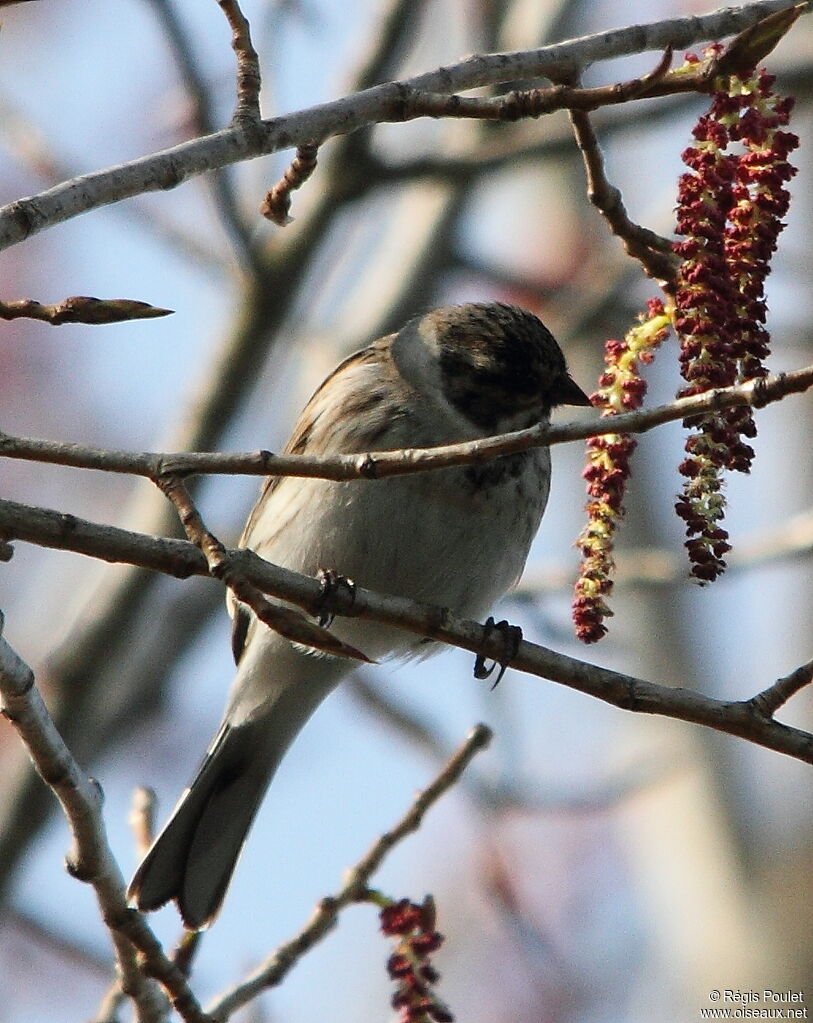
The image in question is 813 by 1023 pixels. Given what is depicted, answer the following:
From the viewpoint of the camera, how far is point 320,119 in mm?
2109

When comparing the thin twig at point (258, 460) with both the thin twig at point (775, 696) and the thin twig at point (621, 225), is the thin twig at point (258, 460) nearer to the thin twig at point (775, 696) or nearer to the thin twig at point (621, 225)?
the thin twig at point (621, 225)

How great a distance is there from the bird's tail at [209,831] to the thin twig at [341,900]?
0.69 metres

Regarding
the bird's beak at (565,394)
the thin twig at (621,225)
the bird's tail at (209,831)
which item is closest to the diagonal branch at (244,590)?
the thin twig at (621,225)

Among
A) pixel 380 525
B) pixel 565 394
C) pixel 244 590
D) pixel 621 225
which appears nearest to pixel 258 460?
pixel 244 590

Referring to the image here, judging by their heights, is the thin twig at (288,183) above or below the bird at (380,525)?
below

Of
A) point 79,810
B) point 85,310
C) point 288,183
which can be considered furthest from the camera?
point 79,810

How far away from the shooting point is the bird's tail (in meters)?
3.92

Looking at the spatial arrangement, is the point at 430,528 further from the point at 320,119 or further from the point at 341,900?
the point at 320,119

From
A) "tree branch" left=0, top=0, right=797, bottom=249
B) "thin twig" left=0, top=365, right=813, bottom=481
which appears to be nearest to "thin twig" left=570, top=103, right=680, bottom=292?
"tree branch" left=0, top=0, right=797, bottom=249

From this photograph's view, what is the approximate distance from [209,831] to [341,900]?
4.75 feet

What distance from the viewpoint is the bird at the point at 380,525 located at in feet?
12.3

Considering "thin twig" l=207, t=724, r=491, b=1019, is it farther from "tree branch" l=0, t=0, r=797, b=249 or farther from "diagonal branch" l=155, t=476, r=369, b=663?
"tree branch" l=0, t=0, r=797, b=249

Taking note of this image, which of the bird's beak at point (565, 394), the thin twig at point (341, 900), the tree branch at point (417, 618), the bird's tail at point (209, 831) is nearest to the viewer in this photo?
the tree branch at point (417, 618)

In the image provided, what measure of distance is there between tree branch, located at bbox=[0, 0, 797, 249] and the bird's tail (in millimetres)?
2098
